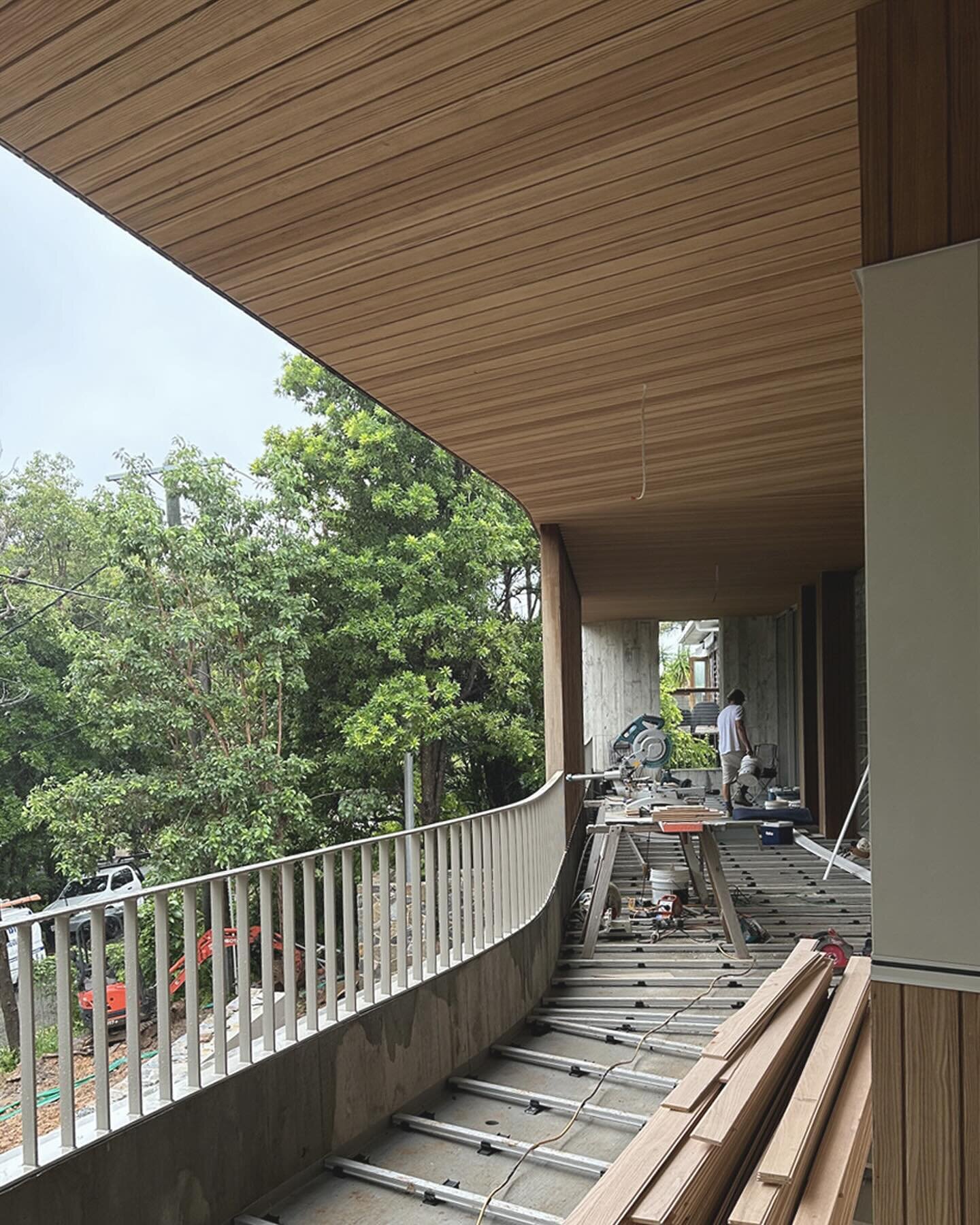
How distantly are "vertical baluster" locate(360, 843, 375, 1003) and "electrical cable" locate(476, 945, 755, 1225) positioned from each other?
817 mm

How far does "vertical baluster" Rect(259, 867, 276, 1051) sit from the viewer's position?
3209mm

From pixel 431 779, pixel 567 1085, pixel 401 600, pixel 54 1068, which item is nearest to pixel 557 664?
pixel 567 1085

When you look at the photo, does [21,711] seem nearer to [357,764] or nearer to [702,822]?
[357,764]

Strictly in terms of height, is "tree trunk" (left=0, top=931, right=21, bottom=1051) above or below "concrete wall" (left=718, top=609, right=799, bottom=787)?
below

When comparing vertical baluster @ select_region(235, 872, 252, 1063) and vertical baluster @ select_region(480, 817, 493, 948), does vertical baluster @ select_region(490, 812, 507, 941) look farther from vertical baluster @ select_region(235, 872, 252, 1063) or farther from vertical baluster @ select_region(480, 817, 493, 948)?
vertical baluster @ select_region(235, 872, 252, 1063)

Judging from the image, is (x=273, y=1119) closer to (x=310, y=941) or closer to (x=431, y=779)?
(x=310, y=941)

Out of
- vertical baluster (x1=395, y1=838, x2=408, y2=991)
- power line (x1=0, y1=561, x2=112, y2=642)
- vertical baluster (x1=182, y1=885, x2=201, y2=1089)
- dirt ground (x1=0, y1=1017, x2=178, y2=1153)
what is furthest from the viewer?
power line (x1=0, y1=561, x2=112, y2=642)

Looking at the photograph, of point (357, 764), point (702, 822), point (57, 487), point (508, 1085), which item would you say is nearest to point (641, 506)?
point (702, 822)

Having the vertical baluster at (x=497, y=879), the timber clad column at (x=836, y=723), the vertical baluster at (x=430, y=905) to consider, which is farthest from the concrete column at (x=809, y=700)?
the vertical baluster at (x=430, y=905)

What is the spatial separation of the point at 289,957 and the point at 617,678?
15969 mm

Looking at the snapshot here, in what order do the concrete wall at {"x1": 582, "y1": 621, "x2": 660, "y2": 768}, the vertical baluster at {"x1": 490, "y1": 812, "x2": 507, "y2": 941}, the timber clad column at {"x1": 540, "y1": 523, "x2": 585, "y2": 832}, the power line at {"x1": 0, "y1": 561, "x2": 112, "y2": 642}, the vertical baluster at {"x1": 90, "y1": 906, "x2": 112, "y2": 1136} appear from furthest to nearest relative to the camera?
the power line at {"x1": 0, "y1": 561, "x2": 112, "y2": 642} < the concrete wall at {"x1": 582, "y1": 621, "x2": 660, "y2": 768} < the timber clad column at {"x1": 540, "y1": 523, "x2": 585, "y2": 832} < the vertical baluster at {"x1": 490, "y1": 812, "x2": 507, "y2": 941} < the vertical baluster at {"x1": 90, "y1": 906, "x2": 112, "y2": 1136}

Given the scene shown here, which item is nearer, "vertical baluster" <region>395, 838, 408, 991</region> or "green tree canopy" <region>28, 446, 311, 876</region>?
"vertical baluster" <region>395, 838, 408, 991</region>

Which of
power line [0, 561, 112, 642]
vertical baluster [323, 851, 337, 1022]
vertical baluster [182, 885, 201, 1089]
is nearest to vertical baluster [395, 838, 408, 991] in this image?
vertical baluster [323, 851, 337, 1022]

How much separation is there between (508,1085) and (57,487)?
87.0 ft
